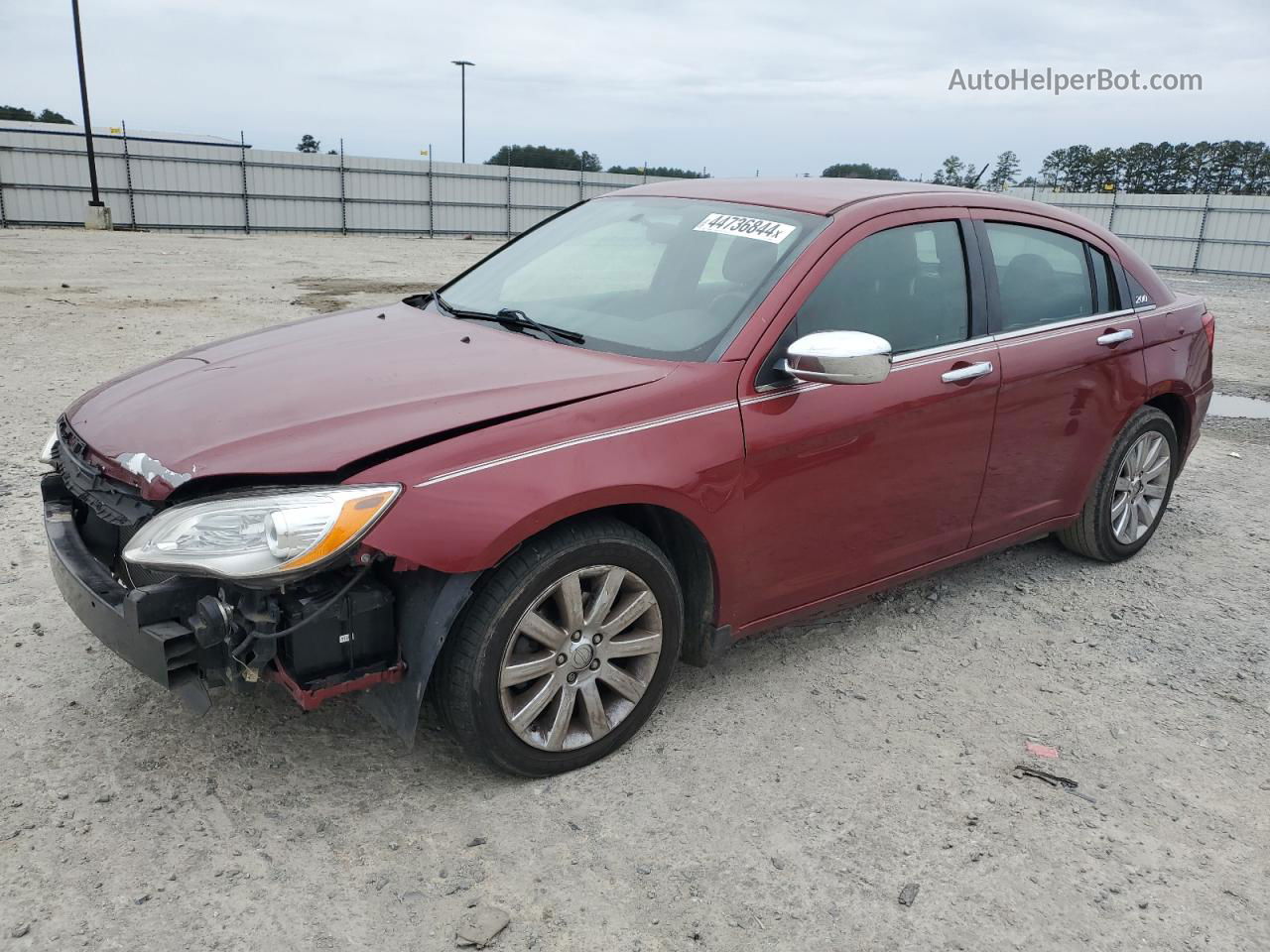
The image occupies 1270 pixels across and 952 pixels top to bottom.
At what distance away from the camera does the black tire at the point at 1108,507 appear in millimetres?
4355

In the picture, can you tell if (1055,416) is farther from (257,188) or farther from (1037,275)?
(257,188)

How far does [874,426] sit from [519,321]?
48.7 inches

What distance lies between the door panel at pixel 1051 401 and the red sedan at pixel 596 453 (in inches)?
0.6

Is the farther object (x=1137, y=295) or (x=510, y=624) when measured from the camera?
(x=1137, y=295)

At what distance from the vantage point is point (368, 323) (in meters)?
3.62

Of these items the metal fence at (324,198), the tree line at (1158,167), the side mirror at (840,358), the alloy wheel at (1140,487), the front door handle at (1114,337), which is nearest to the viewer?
the side mirror at (840,358)

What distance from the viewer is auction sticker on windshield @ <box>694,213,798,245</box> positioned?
3314 millimetres

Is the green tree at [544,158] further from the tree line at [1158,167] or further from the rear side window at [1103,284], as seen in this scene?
the rear side window at [1103,284]

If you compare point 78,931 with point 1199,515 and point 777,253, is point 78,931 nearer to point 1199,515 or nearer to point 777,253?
point 777,253

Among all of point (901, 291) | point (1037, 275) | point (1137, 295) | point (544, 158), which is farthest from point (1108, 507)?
point (544, 158)

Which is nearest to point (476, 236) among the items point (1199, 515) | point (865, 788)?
point (1199, 515)

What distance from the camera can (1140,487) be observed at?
15.1 ft

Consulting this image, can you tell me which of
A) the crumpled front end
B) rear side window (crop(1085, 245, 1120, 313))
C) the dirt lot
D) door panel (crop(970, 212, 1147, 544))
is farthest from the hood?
rear side window (crop(1085, 245, 1120, 313))

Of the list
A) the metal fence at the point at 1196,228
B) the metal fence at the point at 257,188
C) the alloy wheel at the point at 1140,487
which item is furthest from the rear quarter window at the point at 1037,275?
the metal fence at the point at 1196,228
